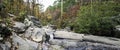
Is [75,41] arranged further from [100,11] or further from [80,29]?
[100,11]

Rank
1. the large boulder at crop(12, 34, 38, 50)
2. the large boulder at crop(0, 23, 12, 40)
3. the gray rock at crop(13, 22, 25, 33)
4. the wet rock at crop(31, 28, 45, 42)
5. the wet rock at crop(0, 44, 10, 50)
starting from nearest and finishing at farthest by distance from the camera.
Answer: the wet rock at crop(0, 44, 10, 50) < the large boulder at crop(0, 23, 12, 40) < the large boulder at crop(12, 34, 38, 50) < the wet rock at crop(31, 28, 45, 42) < the gray rock at crop(13, 22, 25, 33)

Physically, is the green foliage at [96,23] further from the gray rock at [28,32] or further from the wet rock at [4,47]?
the wet rock at [4,47]

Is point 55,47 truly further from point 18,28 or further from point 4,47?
point 4,47

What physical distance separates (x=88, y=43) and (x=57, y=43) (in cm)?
174

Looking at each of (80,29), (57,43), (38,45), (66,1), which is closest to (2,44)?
(38,45)

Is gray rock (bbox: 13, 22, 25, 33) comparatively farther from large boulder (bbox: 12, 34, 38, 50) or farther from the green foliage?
the green foliage

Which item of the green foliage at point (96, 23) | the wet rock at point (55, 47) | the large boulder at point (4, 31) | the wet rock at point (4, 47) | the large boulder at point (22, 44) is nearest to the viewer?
the wet rock at point (4, 47)

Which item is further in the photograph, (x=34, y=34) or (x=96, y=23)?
(x=96, y=23)

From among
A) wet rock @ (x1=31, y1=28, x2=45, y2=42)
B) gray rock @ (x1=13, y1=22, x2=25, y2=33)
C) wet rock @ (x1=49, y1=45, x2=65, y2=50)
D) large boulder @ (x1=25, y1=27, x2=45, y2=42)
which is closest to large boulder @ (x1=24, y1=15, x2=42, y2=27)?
gray rock @ (x1=13, y1=22, x2=25, y2=33)

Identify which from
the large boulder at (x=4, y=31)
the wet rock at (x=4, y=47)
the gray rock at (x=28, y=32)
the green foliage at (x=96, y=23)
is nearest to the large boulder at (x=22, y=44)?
the large boulder at (x=4, y=31)

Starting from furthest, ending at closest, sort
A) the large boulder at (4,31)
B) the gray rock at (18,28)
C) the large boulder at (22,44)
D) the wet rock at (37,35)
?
the gray rock at (18,28), the wet rock at (37,35), the large boulder at (22,44), the large boulder at (4,31)

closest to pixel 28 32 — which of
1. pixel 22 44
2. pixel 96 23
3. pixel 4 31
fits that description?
pixel 22 44

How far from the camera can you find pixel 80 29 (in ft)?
59.4

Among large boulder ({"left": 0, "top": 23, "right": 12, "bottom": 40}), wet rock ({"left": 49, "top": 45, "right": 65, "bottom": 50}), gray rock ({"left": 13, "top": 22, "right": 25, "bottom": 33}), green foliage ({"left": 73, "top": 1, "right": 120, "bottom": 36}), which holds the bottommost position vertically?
wet rock ({"left": 49, "top": 45, "right": 65, "bottom": 50})
